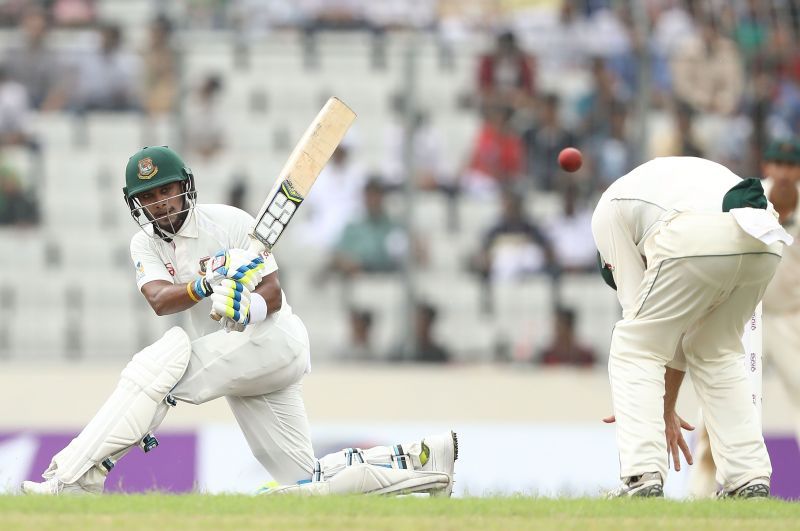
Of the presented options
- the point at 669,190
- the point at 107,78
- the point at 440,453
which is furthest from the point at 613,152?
the point at 669,190

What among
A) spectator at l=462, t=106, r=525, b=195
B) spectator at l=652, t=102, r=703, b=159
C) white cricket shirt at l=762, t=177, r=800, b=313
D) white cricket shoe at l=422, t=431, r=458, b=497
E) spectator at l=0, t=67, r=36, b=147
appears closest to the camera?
white cricket shoe at l=422, t=431, r=458, b=497

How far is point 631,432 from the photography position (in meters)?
5.77

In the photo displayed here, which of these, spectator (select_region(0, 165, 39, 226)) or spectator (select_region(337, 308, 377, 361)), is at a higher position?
spectator (select_region(0, 165, 39, 226))

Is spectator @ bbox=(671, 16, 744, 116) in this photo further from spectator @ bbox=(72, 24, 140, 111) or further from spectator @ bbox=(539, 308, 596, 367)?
spectator @ bbox=(72, 24, 140, 111)

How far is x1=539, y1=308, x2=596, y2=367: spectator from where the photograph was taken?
11461 mm

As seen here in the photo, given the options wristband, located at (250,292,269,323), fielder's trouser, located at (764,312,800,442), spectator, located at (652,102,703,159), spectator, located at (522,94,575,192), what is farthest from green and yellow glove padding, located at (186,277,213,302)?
spectator, located at (652,102,703,159)

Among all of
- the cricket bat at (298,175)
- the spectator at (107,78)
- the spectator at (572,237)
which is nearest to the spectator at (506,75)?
the spectator at (572,237)

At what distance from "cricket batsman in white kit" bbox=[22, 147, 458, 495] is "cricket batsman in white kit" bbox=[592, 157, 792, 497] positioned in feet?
3.27

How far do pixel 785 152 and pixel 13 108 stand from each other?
7230mm

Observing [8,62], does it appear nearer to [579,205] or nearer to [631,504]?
[579,205]

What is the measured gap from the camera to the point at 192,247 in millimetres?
6176

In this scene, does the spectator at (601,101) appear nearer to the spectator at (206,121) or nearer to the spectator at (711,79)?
the spectator at (711,79)

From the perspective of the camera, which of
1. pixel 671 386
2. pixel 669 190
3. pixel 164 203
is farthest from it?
pixel 671 386

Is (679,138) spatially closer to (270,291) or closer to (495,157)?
(495,157)
